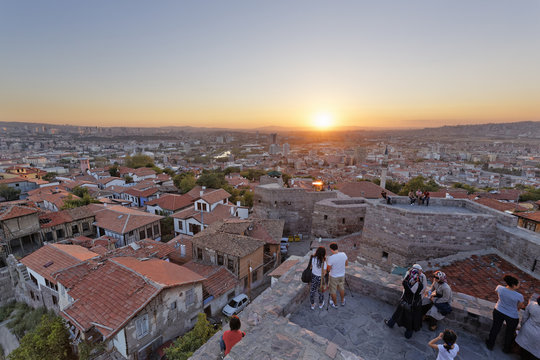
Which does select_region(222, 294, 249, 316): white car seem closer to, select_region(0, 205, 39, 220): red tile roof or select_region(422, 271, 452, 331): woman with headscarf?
select_region(422, 271, 452, 331): woman with headscarf

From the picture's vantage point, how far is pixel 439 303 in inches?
158

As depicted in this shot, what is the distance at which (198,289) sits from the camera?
1107cm

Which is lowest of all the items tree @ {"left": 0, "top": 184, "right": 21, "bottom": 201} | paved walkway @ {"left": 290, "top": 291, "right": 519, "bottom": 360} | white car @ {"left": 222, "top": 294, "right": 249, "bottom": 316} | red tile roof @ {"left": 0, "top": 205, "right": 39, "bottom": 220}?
white car @ {"left": 222, "top": 294, "right": 249, "bottom": 316}

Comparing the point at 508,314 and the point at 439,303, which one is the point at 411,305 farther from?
the point at 508,314

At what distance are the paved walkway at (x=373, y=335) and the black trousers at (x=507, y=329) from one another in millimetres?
151

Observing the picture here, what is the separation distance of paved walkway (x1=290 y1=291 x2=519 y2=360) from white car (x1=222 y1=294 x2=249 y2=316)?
9059mm

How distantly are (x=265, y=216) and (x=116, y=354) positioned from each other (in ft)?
43.3

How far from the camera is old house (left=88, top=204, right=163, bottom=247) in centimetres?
1861

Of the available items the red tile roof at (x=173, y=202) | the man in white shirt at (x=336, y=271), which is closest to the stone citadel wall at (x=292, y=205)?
the red tile roof at (x=173, y=202)

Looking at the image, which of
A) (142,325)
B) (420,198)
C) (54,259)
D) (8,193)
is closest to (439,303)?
(420,198)

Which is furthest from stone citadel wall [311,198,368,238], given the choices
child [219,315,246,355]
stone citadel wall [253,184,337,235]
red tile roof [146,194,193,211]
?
red tile roof [146,194,193,211]

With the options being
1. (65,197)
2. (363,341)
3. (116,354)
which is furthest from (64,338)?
(65,197)

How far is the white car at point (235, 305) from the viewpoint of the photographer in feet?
39.9

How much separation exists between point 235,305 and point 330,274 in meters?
9.78
